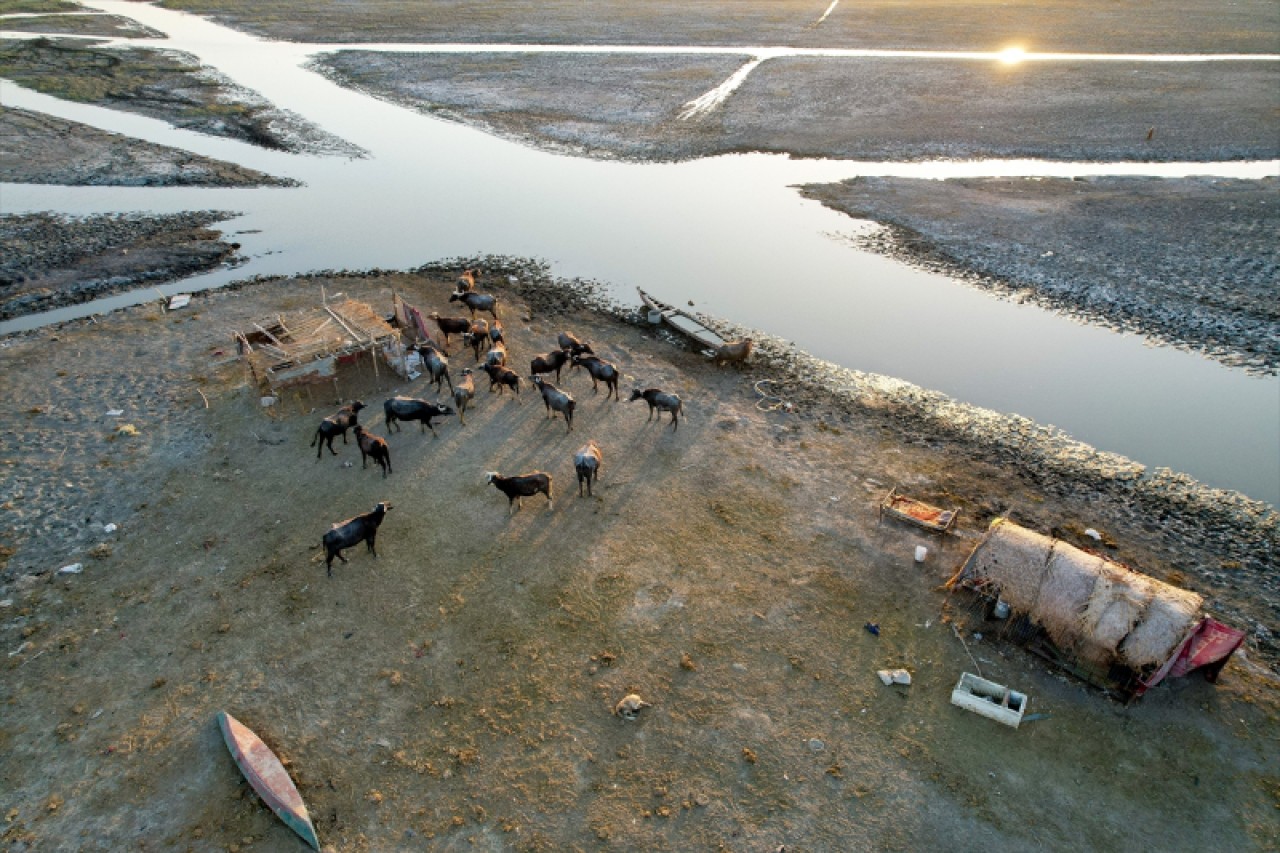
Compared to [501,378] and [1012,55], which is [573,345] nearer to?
[501,378]

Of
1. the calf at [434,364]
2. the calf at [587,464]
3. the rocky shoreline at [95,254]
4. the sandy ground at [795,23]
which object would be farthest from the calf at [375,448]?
the sandy ground at [795,23]

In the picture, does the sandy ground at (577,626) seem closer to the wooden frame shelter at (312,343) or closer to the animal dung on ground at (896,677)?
the animal dung on ground at (896,677)

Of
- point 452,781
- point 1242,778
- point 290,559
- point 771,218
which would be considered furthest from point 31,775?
point 771,218

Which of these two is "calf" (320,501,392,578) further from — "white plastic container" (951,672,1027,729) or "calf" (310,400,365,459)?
"white plastic container" (951,672,1027,729)

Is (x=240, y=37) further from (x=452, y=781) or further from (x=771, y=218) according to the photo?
(x=452, y=781)

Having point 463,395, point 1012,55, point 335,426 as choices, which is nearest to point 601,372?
point 463,395

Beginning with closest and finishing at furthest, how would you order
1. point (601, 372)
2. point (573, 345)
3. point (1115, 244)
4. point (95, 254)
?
point (601, 372)
point (573, 345)
point (95, 254)
point (1115, 244)

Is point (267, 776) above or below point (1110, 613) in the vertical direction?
below
